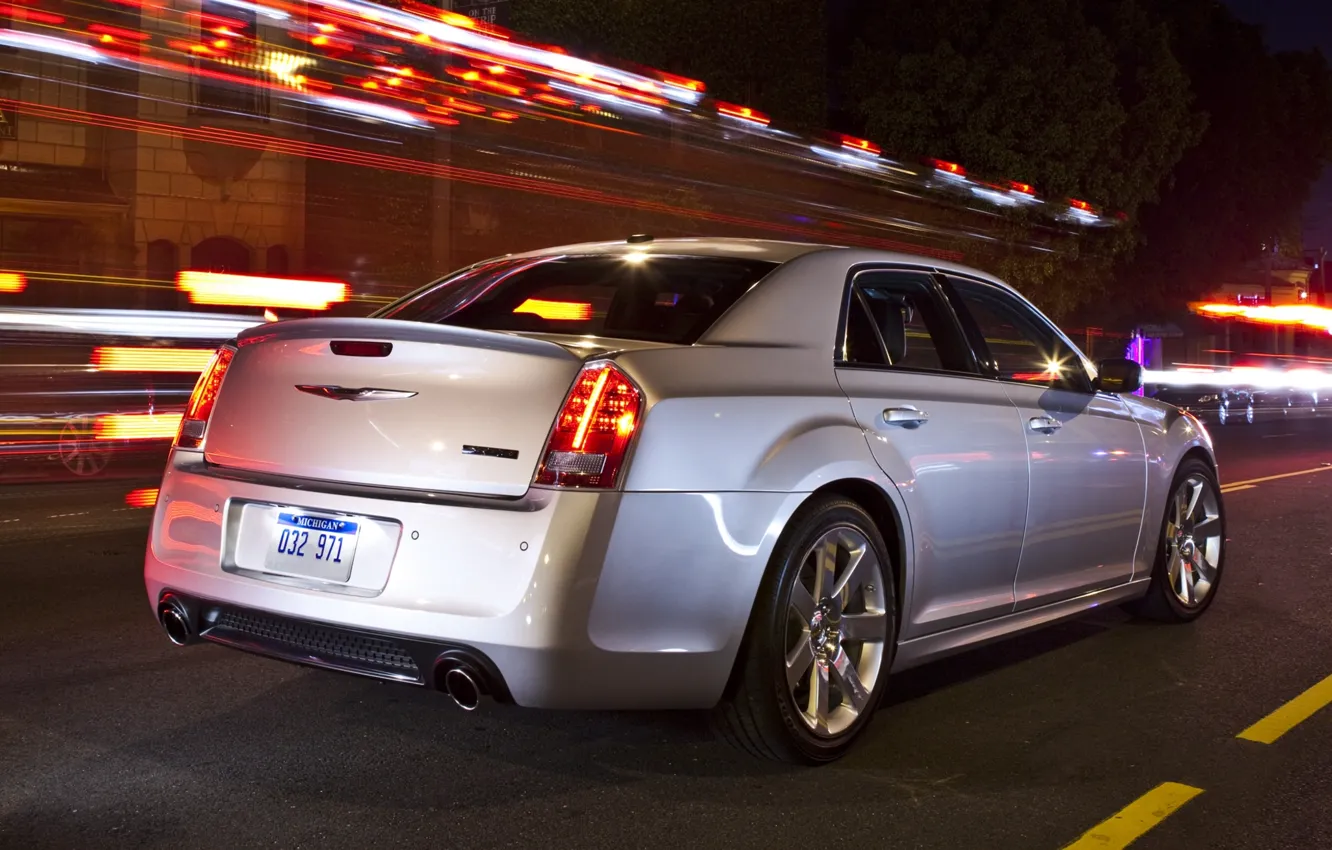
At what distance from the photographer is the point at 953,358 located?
5.26 metres

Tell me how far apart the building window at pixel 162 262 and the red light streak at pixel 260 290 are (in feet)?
0.35

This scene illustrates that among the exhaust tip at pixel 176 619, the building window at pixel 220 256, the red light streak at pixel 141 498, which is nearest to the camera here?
the exhaust tip at pixel 176 619

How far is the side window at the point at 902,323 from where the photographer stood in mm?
4887

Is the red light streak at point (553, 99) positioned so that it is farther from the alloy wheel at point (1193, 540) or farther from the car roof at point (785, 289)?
the car roof at point (785, 289)

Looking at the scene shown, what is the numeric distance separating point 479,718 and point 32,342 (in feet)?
31.7

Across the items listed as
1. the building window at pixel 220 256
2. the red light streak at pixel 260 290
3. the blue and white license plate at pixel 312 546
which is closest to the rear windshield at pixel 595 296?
the blue and white license plate at pixel 312 546

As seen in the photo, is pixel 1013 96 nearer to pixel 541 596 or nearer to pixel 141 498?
pixel 141 498

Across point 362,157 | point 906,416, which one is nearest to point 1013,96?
point 362,157

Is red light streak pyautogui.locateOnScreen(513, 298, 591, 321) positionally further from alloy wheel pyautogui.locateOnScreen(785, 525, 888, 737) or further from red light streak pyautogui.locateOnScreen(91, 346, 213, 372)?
red light streak pyautogui.locateOnScreen(91, 346, 213, 372)

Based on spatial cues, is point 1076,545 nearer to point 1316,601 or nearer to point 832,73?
point 1316,601

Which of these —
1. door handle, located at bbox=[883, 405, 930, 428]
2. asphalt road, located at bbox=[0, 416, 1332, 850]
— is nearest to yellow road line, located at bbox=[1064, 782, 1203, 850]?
asphalt road, located at bbox=[0, 416, 1332, 850]

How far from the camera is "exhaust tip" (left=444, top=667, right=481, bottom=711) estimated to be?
3746 mm

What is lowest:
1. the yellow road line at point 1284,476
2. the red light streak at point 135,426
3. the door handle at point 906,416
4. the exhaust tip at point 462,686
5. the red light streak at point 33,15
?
the yellow road line at point 1284,476

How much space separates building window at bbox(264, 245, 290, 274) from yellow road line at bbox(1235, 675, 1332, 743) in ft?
35.3
